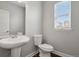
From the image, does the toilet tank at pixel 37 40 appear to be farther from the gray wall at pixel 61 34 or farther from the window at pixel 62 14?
the window at pixel 62 14

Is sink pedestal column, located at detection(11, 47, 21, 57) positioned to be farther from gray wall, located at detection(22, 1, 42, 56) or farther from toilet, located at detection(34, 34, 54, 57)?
toilet, located at detection(34, 34, 54, 57)

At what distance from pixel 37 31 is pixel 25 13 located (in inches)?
17.6

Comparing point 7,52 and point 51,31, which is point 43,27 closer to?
point 51,31

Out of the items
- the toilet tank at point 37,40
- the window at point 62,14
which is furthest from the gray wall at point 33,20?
the window at point 62,14

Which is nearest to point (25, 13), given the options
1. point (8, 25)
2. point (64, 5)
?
point (8, 25)

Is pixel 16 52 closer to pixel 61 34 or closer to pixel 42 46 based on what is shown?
pixel 42 46

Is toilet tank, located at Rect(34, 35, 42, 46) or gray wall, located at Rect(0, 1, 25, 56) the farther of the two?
toilet tank, located at Rect(34, 35, 42, 46)

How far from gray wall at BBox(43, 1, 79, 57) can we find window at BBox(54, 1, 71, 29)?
0.08 m

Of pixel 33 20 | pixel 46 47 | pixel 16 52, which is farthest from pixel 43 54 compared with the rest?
pixel 33 20

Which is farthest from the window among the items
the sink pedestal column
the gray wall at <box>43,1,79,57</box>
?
the sink pedestal column

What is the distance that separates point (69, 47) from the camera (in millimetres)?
1456

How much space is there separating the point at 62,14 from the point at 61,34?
1.39 ft

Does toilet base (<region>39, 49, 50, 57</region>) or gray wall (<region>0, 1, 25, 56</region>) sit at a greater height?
gray wall (<region>0, 1, 25, 56</region>)

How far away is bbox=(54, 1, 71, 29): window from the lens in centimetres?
123
